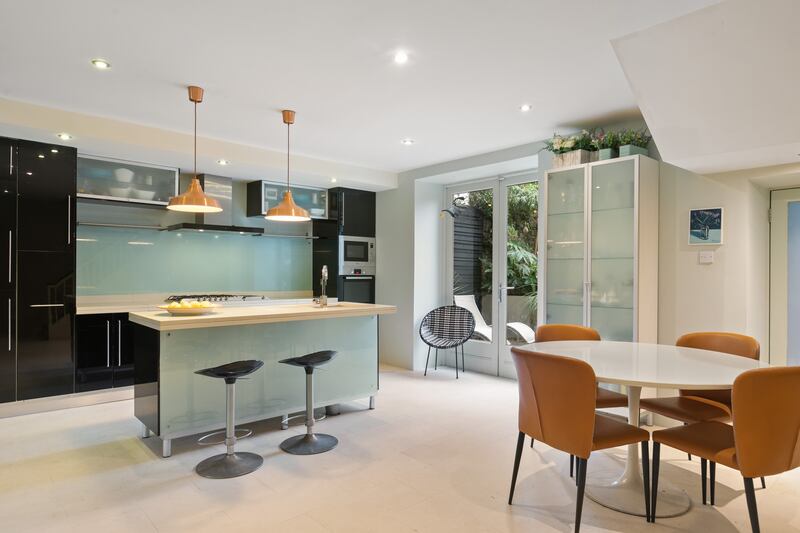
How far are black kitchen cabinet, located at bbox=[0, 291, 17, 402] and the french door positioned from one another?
4.55 meters

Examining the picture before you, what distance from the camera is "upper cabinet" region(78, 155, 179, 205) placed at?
15.1 feet

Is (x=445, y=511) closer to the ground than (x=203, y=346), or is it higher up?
closer to the ground

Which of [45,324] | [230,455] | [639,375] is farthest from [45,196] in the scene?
[639,375]

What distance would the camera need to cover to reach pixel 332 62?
10.0ft

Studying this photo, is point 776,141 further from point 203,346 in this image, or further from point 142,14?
point 203,346

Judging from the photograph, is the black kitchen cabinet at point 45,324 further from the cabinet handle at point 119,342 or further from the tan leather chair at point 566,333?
the tan leather chair at point 566,333

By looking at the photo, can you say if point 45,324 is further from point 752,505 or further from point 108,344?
point 752,505

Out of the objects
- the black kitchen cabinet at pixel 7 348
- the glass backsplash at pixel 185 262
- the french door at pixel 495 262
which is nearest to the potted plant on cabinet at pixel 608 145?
the french door at pixel 495 262

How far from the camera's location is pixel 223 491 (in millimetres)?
2717

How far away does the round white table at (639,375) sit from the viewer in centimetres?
212

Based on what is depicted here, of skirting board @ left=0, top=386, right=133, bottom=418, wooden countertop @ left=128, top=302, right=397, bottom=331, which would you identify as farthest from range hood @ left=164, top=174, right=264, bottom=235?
wooden countertop @ left=128, top=302, right=397, bottom=331

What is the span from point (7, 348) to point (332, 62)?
3597 mm

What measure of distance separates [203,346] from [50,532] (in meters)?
1.34

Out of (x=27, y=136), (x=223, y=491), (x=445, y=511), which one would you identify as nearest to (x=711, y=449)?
(x=445, y=511)
